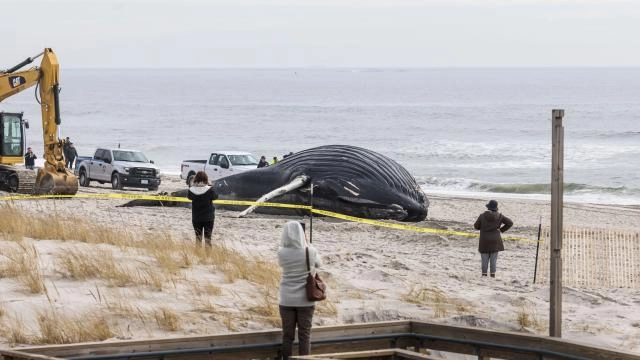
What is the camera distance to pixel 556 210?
1086 cm

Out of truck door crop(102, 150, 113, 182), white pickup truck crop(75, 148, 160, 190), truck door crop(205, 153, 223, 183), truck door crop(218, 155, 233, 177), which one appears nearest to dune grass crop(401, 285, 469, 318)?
truck door crop(218, 155, 233, 177)

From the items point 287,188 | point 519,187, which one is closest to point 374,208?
point 287,188

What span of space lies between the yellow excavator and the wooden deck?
18.7m

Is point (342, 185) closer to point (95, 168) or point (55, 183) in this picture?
point (55, 183)

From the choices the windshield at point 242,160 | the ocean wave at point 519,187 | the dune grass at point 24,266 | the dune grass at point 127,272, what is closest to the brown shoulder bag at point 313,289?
the dune grass at point 127,272

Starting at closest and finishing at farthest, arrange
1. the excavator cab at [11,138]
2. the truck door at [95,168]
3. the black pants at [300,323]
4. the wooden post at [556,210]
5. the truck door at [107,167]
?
the black pants at [300,323]
the wooden post at [556,210]
the excavator cab at [11,138]
the truck door at [107,167]
the truck door at [95,168]

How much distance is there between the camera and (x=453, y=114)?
134 m

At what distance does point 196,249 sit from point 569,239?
6942 mm

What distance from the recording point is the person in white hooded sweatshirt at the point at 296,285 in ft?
33.6

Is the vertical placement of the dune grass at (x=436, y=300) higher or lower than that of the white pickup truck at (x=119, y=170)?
lower

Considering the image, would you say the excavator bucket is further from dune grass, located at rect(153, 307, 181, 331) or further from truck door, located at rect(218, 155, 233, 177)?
dune grass, located at rect(153, 307, 181, 331)

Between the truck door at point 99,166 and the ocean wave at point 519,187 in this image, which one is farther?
the ocean wave at point 519,187

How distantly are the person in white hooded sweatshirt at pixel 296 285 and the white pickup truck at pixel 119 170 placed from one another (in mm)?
28621

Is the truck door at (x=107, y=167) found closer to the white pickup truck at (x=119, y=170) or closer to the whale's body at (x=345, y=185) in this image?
the white pickup truck at (x=119, y=170)
